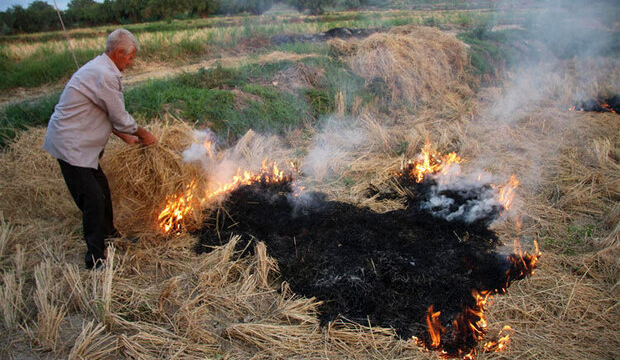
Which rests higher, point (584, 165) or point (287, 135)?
point (287, 135)

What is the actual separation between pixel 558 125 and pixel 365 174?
3833mm

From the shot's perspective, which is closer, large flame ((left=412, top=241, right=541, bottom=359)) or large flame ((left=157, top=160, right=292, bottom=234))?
large flame ((left=412, top=241, right=541, bottom=359))

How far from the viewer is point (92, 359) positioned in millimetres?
2246

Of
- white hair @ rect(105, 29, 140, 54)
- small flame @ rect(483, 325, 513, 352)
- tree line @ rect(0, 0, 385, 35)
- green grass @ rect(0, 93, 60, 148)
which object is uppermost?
tree line @ rect(0, 0, 385, 35)

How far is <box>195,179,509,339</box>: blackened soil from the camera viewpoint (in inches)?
110

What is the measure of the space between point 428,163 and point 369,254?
2119mm

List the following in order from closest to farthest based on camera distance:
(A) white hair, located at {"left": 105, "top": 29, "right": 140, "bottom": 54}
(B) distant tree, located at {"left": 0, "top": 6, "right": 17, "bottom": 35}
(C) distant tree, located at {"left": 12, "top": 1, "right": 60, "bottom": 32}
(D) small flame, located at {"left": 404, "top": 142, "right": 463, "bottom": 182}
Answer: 1. (A) white hair, located at {"left": 105, "top": 29, "right": 140, "bottom": 54}
2. (D) small flame, located at {"left": 404, "top": 142, "right": 463, "bottom": 182}
3. (B) distant tree, located at {"left": 0, "top": 6, "right": 17, "bottom": 35}
4. (C) distant tree, located at {"left": 12, "top": 1, "right": 60, "bottom": 32}

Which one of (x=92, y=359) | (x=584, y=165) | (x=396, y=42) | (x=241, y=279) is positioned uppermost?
(x=396, y=42)

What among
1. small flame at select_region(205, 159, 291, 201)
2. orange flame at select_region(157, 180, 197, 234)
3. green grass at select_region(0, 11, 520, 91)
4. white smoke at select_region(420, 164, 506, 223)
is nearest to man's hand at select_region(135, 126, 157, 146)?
orange flame at select_region(157, 180, 197, 234)

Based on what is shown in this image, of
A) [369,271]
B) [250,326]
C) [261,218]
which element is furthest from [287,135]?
[250,326]

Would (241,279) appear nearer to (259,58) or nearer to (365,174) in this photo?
(365,174)

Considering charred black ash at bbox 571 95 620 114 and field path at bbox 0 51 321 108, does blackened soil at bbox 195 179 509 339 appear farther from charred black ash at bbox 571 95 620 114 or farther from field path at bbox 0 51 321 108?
charred black ash at bbox 571 95 620 114

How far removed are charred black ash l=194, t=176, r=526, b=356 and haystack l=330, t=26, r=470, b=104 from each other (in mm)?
4184

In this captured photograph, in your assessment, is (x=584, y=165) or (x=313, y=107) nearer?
(x=584, y=165)
